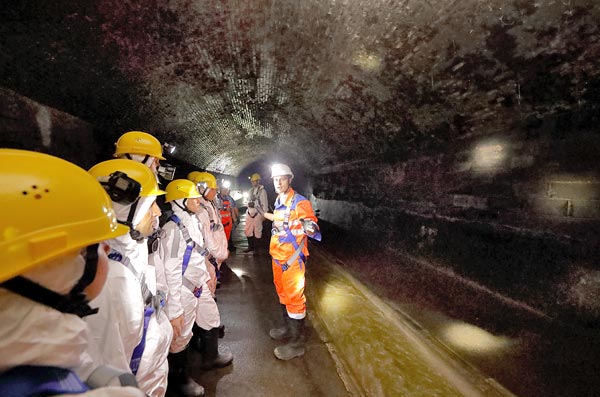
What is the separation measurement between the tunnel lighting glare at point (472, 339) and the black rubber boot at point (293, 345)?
197 centimetres

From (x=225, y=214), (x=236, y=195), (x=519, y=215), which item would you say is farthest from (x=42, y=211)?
(x=236, y=195)

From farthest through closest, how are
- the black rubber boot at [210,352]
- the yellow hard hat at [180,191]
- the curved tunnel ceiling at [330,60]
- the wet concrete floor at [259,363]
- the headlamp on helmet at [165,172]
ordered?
the headlamp on helmet at [165,172] → the yellow hard hat at [180,191] → the black rubber boot at [210,352] → the wet concrete floor at [259,363] → the curved tunnel ceiling at [330,60]

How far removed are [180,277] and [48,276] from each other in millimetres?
1660

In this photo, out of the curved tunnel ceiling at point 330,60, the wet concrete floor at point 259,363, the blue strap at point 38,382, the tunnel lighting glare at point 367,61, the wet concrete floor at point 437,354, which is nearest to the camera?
the blue strap at point 38,382

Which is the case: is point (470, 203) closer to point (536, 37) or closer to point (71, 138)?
point (536, 37)

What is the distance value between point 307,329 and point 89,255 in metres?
3.70

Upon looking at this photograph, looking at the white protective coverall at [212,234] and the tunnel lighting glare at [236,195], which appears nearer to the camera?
the white protective coverall at [212,234]

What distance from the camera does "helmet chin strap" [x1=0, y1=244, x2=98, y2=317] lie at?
791 millimetres

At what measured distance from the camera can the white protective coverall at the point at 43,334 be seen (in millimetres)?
723

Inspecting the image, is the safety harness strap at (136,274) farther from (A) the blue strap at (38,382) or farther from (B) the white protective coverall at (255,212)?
(B) the white protective coverall at (255,212)

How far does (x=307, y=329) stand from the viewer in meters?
4.15

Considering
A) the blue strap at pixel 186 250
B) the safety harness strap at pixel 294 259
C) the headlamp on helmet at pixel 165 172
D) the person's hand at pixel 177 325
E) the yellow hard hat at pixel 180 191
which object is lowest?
the person's hand at pixel 177 325

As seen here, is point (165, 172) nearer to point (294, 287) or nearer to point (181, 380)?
point (294, 287)

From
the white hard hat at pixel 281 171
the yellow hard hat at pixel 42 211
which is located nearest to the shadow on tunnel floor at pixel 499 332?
the white hard hat at pixel 281 171
